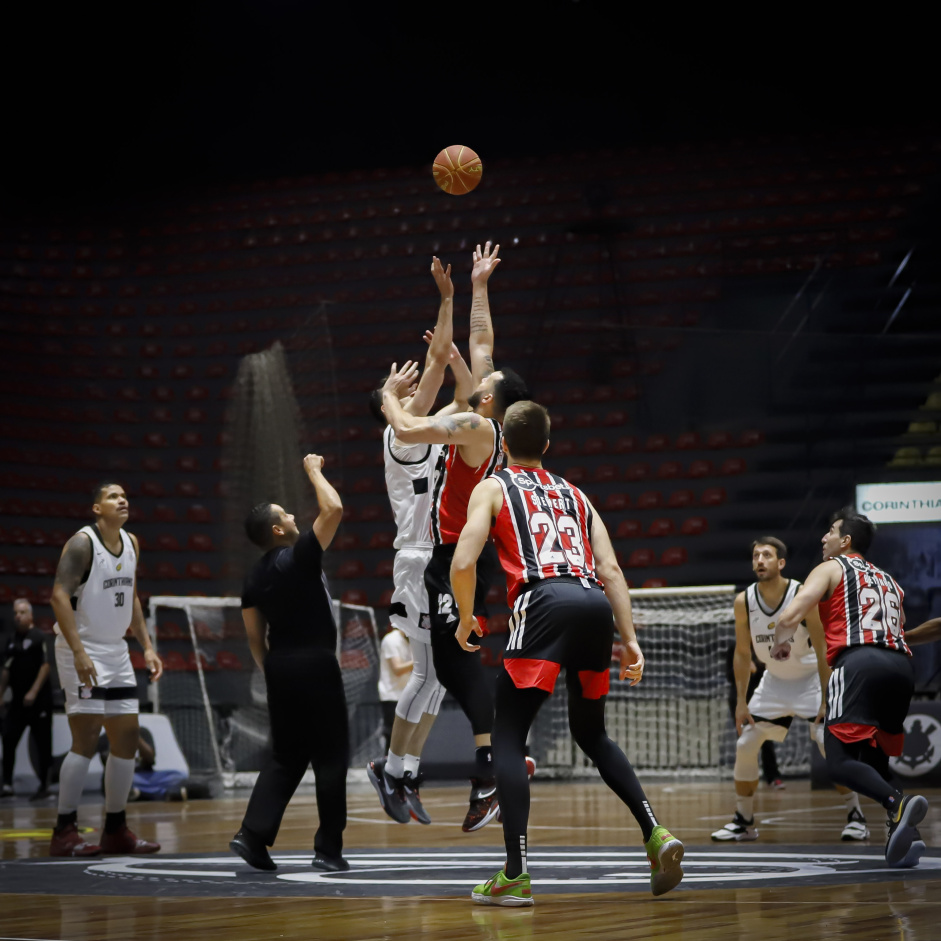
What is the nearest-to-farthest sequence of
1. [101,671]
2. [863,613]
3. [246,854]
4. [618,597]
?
[618,597] → [246,854] → [863,613] → [101,671]

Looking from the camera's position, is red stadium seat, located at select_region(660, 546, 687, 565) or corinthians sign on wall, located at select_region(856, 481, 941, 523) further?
red stadium seat, located at select_region(660, 546, 687, 565)

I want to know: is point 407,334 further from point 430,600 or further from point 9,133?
point 430,600

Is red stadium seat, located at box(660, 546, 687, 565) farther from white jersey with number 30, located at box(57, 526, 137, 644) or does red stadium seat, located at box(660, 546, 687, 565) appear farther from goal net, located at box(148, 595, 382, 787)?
white jersey with number 30, located at box(57, 526, 137, 644)

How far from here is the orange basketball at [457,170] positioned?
776 centimetres

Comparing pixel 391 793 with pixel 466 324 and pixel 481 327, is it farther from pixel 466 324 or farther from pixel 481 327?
pixel 466 324

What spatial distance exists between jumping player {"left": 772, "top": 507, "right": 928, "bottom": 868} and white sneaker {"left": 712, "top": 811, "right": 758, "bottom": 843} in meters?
1.44

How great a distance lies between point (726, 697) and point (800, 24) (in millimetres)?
11827

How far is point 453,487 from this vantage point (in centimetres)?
636

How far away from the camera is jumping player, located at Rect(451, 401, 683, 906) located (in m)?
4.74

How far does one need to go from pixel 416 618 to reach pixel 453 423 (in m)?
1.48

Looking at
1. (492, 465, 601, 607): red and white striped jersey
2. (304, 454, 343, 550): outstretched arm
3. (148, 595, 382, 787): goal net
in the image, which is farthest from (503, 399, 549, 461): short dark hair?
(148, 595, 382, 787): goal net

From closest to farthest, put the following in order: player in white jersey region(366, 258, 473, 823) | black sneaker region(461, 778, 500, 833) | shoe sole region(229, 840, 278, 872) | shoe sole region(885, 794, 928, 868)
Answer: shoe sole region(885, 794, 928, 868), shoe sole region(229, 840, 278, 872), black sneaker region(461, 778, 500, 833), player in white jersey region(366, 258, 473, 823)

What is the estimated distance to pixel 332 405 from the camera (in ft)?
45.2

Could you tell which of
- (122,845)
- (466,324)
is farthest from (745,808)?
(466,324)
